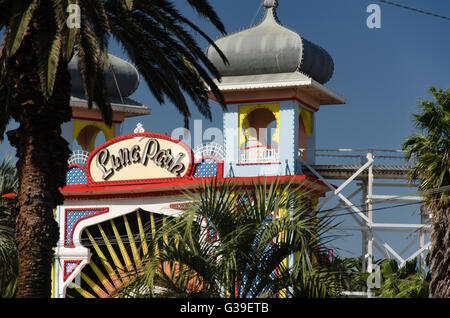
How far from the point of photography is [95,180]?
3338cm

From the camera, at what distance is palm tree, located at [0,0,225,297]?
1772cm

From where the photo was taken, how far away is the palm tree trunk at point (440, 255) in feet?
68.8

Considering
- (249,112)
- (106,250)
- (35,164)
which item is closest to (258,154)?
(249,112)

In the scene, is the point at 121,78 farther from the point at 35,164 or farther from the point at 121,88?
the point at 35,164

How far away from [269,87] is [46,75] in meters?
14.9

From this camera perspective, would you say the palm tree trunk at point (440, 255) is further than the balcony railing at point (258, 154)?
No

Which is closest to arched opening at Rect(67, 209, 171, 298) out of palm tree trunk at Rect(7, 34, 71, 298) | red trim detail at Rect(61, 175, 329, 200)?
red trim detail at Rect(61, 175, 329, 200)

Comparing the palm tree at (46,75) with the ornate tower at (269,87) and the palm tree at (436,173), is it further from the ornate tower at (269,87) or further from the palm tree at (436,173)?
the ornate tower at (269,87)

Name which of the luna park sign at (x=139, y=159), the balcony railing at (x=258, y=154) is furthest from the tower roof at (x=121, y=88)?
the balcony railing at (x=258, y=154)

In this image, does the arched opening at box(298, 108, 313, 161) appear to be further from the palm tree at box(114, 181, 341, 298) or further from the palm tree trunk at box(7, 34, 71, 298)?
the palm tree at box(114, 181, 341, 298)

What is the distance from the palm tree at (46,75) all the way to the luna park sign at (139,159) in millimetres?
12278

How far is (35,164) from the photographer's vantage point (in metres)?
18.1

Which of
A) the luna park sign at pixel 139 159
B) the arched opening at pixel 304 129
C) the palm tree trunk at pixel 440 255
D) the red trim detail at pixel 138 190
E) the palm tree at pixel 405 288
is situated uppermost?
the arched opening at pixel 304 129

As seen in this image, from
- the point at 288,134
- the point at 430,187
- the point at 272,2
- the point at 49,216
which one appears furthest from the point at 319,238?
the point at 272,2
